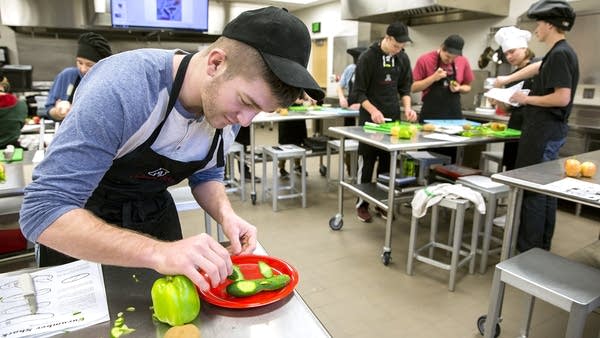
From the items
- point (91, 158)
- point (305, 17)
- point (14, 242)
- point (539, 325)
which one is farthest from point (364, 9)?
point (91, 158)

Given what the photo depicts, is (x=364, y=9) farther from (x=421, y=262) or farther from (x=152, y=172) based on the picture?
(x=152, y=172)

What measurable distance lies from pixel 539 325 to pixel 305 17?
857 centimetres

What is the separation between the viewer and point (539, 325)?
2158mm

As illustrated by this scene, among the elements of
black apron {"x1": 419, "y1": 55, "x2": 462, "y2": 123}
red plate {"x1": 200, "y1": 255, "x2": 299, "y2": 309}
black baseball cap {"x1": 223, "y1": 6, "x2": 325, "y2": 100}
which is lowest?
red plate {"x1": 200, "y1": 255, "x2": 299, "y2": 309}

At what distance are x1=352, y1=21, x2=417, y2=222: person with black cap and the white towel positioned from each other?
3.38ft

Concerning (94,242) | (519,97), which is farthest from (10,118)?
(519,97)

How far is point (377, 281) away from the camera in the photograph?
2.61m

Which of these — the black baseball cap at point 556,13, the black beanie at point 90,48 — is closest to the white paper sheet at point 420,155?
the black baseball cap at point 556,13

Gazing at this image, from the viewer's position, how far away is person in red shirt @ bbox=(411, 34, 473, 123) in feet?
12.8

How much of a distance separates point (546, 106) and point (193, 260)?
276 cm

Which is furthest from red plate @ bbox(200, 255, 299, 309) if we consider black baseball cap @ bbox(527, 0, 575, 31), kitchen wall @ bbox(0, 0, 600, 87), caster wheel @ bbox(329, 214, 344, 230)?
kitchen wall @ bbox(0, 0, 600, 87)

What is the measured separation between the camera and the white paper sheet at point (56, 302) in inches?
31.6

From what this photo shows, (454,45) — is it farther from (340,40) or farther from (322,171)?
(340,40)

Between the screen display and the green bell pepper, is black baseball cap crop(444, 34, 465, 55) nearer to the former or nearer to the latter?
the green bell pepper
